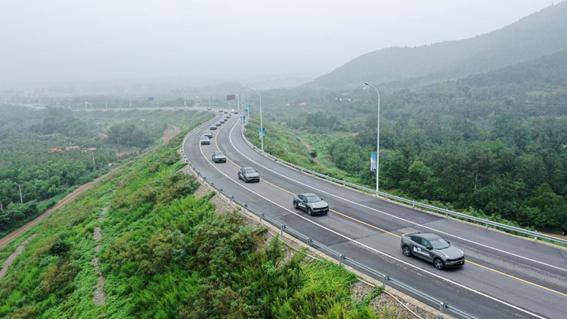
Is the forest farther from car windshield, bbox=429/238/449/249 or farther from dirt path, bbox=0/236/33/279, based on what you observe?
dirt path, bbox=0/236/33/279

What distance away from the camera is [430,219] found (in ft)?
82.3

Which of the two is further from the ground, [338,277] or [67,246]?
[338,277]

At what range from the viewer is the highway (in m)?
15.0

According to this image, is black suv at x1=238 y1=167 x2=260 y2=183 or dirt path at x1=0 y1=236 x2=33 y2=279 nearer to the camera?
dirt path at x1=0 y1=236 x2=33 y2=279

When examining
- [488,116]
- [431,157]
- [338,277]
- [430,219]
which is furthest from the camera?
[488,116]

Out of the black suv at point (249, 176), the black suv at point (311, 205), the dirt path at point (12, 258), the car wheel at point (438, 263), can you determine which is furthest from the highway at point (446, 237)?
the dirt path at point (12, 258)

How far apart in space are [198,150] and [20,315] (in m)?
34.3

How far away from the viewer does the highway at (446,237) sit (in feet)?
49.3

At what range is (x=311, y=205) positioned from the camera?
26094mm

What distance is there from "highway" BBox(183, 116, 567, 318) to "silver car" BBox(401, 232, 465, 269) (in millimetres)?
328

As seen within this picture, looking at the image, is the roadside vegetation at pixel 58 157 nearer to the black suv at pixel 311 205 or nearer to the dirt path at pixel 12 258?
the dirt path at pixel 12 258

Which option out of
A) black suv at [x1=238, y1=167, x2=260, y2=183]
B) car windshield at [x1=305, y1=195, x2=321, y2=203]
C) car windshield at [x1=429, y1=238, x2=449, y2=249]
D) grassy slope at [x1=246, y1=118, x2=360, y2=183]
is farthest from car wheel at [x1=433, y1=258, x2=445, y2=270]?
grassy slope at [x1=246, y1=118, x2=360, y2=183]

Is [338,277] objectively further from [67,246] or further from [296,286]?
[67,246]

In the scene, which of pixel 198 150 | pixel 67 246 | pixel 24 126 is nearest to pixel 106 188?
pixel 198 150
